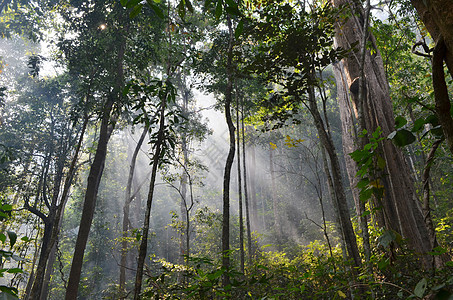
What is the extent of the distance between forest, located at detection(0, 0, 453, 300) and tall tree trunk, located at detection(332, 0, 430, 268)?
0.10 ft

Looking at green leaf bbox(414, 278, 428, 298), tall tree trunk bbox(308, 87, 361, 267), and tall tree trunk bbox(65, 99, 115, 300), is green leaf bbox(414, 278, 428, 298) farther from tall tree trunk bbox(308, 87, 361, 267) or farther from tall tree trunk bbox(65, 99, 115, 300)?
tall tree trunk bbox(65, 99, 115, 300)

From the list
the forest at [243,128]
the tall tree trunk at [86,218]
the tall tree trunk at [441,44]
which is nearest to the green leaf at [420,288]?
the forest at [243,128]

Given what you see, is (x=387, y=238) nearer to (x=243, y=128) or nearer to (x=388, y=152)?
(x=388, y=152)

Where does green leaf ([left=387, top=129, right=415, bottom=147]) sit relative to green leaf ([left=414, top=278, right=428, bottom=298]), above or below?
above

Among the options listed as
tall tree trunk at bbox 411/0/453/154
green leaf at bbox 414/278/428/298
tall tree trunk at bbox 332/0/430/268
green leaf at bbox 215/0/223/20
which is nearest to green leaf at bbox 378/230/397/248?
green leaf at bbox 414/278/428/298

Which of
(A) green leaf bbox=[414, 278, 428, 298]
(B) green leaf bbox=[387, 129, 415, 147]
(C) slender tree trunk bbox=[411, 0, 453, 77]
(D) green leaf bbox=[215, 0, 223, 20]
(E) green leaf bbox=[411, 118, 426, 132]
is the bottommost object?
(A) green leaf bbox=[414, 278, 428, 298]

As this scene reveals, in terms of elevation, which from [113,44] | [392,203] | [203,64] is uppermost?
[203,64]

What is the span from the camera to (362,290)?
128 inches

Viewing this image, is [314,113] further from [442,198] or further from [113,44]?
[442,198]

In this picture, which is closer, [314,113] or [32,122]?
[314,113]

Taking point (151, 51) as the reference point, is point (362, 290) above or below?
below

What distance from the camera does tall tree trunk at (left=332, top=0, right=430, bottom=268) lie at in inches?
139

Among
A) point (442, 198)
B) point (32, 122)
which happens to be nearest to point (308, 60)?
point (442, 198)

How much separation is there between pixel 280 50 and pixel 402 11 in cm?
590
